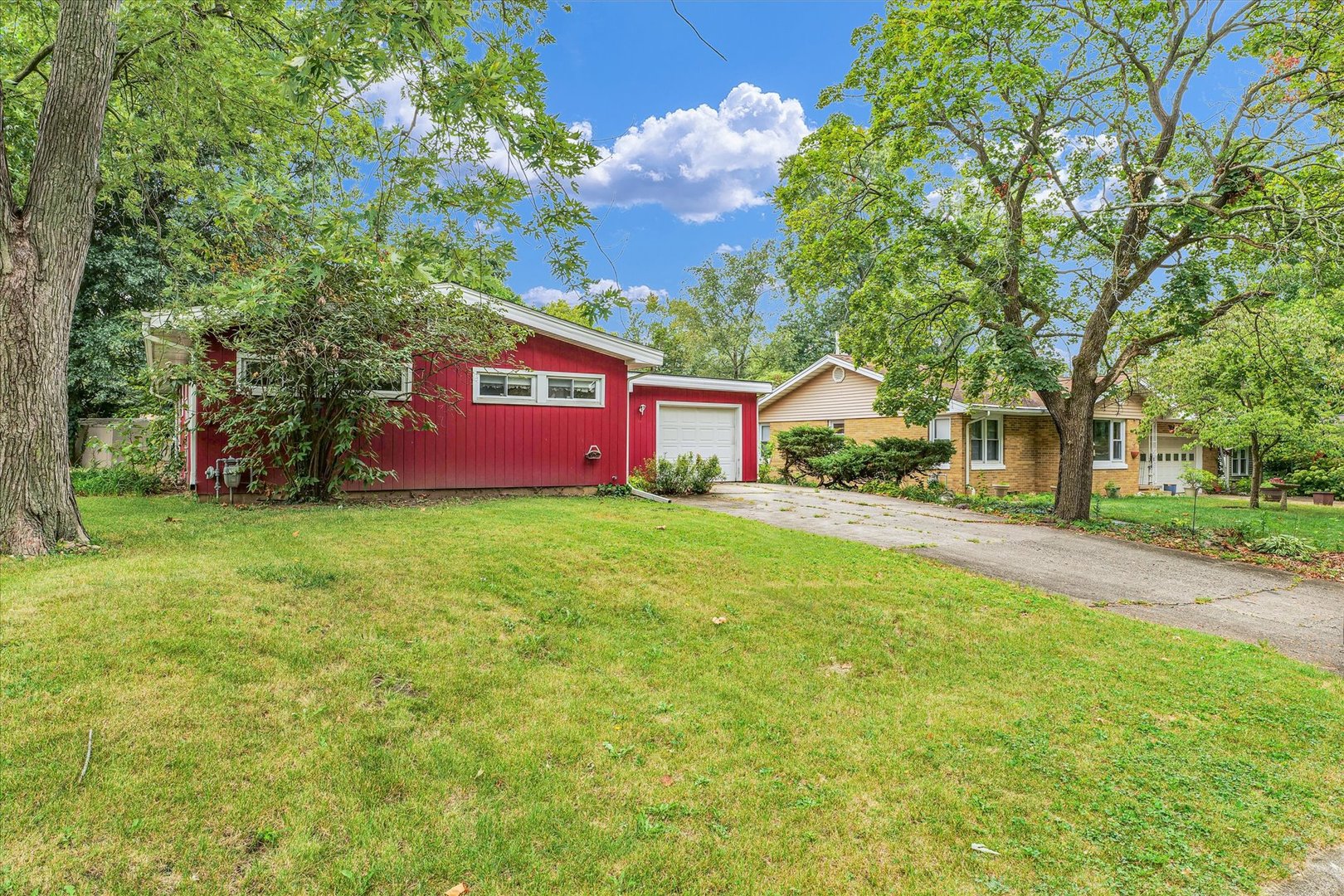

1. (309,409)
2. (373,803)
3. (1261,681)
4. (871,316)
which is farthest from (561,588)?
(871,316)

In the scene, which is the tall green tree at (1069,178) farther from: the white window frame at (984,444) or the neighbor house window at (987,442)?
the neighbor house window at (987,442)

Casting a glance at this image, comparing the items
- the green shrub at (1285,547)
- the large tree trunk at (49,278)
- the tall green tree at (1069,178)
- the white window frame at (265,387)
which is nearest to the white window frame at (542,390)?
the white window frame at (265,387)

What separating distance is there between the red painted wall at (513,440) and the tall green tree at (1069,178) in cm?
503

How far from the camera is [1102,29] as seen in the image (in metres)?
9.73

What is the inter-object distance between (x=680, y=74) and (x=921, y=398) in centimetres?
804

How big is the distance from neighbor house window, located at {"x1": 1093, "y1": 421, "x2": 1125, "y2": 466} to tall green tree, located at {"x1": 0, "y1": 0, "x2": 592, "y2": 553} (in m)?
22.1

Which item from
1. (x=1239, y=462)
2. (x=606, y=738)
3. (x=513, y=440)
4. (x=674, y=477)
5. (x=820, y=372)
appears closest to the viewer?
(x=606, y=738)

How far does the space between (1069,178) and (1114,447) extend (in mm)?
14083

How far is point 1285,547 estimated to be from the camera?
8.73 metres

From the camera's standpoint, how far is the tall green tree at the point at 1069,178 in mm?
8953

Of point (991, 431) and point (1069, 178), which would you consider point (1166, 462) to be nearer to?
point (991, 431)

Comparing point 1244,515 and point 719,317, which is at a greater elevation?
point 719,317

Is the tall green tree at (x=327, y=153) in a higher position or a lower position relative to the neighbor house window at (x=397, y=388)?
higher

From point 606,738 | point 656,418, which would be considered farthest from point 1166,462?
point 606,738
